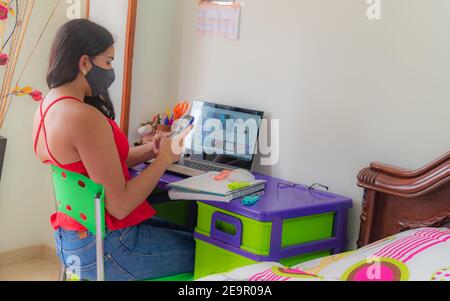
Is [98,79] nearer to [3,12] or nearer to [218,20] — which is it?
[218,20]

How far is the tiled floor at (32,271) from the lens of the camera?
287cm

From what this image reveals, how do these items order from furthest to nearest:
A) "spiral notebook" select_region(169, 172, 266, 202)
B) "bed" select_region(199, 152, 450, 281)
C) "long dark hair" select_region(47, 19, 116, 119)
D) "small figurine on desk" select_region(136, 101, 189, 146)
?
"small figurine on desk" select_region(136, 101, 189, 146) < "spiral notebook" select_region(169, 172, 266, 202) < "long dark hair" select_region(47, 19, 116, 119) < "bed" select_region(199, 152, 450, 281)

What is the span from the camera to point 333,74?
2.16 metres

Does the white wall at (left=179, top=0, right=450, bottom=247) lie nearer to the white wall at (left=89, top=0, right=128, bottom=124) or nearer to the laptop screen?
the laptop screen

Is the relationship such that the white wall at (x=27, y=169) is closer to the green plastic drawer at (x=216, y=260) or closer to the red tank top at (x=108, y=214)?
the red tank top at (x=108, y=214)

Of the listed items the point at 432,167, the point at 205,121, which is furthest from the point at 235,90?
the point at 432,167

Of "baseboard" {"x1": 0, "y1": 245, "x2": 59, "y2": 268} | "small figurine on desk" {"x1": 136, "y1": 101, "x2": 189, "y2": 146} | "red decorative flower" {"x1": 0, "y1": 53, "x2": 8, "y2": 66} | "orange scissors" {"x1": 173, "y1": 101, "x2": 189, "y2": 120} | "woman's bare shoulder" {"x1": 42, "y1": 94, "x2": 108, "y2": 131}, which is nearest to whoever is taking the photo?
"woman's bare shoulder" {"x1": 42, "y1": 94, "x2": 108, "y2": 131}

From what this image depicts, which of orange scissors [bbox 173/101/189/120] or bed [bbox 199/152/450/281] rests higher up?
orange scissors [bbox 173/101/189/120]

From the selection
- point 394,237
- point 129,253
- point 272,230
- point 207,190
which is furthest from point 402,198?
point 129,253

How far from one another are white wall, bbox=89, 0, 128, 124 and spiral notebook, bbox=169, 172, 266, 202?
772 mm

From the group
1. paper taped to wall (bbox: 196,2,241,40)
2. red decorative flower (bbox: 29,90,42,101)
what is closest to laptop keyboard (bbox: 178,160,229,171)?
paper taped to wall (bbox: 196,2,241,40)

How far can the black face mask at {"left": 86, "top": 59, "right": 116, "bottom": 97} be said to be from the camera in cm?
186

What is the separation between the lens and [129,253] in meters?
1.90

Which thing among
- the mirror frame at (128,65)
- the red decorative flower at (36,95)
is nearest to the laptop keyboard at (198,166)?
the mirror frame at (128,65)
